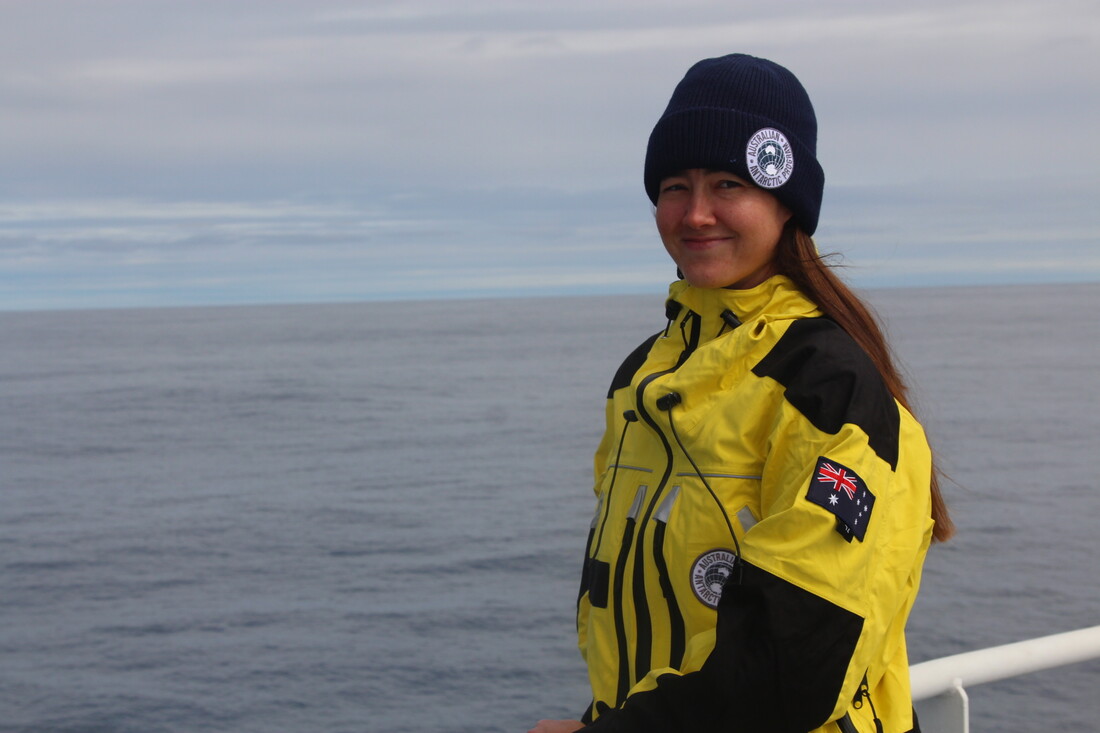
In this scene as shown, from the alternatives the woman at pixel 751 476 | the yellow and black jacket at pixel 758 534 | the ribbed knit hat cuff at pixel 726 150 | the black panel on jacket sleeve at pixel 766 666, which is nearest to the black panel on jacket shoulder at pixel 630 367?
the woman at pixel 751 476

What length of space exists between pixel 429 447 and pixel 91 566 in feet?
43.5

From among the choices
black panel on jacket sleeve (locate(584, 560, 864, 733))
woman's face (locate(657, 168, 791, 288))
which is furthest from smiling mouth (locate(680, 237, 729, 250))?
black panel on jacket sleeve (locate(584, 560, 864, 733))

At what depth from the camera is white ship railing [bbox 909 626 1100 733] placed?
2453mm

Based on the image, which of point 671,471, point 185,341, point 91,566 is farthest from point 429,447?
point 185,341

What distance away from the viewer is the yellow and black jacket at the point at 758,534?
153 centimetres

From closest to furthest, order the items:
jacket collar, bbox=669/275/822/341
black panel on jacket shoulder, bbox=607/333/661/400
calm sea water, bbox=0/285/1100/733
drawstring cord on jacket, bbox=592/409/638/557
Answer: jacket collar, bbox=669/275/822/341
drawstring cord on jacket, bbox=592/409/638/557
black panel on jacket shoulder, bbox=607/333/661/400
calm sea water, bbox=0/285/1100/733

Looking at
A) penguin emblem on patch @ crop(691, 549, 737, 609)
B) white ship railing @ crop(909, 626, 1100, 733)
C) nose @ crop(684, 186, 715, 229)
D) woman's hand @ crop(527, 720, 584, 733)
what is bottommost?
white ship railing @ crop(909, 626, 1100, 733)

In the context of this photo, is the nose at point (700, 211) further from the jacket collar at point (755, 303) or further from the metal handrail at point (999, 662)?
the metal handrail at point (999, 662)

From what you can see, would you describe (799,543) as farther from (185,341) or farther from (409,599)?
(185,341)

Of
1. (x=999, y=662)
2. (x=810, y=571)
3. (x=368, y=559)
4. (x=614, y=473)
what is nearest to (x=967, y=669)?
(x=999, y=662)

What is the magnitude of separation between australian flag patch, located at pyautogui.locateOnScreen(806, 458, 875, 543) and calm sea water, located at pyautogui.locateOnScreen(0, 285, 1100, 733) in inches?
19.7

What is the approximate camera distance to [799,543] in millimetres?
1524

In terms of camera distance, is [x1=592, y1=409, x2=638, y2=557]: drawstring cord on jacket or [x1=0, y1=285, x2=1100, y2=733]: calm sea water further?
Answer: [x1=0, y1=285, x2=1100, y2=733]: calm sea water

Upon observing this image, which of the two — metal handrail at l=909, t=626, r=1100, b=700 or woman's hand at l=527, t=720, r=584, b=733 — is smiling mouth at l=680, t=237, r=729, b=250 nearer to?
woman's hand at l=527, t=720, r=584, b=733
